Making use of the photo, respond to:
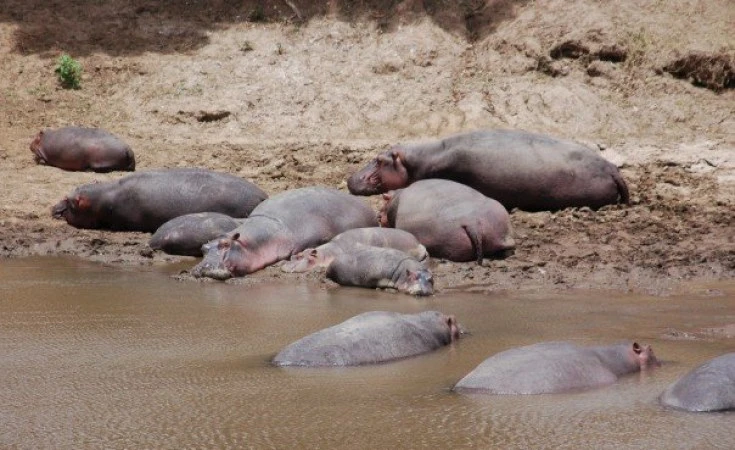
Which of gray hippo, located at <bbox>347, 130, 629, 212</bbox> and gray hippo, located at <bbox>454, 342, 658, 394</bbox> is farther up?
gray hippo, located at <bbox>347, 130, 629, 212</bbox>

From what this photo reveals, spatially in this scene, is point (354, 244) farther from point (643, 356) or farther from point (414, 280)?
point (643, 356)

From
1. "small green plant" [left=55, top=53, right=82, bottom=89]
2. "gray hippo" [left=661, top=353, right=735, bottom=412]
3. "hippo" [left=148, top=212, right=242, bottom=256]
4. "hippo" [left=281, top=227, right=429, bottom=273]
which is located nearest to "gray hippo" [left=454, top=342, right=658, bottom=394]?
"gray hippo" [left=661, top=353, right=735, bottom=412]

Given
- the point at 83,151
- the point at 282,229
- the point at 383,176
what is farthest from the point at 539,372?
the point at 83,151

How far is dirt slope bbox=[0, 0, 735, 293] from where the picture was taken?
11.9 metres

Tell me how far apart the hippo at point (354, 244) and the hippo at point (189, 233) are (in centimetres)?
97

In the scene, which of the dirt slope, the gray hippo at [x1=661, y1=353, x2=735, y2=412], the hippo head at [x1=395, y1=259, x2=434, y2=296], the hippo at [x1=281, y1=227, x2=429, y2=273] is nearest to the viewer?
the gray hippo at [x1=661, y1=353, x2=735, y2=412]

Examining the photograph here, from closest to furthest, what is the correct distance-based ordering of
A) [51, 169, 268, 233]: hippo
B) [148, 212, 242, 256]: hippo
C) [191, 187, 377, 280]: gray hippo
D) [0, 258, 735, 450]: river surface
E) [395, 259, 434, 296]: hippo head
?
[0, 258, 735, 450]: river surface
[395, 259, 434, 296]: hippo head
[191, 187, 377, 280]: gray hippo
[148, 212, 242, 256]: hippo
[51, 169, 268, 233]: hippo

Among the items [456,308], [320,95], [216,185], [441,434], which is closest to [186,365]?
[441,434]

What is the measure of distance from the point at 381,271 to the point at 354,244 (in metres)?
0.77

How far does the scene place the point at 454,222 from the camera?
980 centimetres

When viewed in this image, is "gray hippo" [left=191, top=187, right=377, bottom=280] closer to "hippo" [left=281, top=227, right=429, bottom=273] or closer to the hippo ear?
"hippo" [left=281, top=227, right=429, bottom=273]

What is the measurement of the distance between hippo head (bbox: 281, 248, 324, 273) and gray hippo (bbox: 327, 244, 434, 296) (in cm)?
23

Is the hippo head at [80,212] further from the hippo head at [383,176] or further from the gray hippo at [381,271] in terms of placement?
the gray hippo at [381,271]

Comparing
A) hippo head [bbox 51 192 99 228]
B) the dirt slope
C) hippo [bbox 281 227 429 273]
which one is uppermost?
the dirt slope
